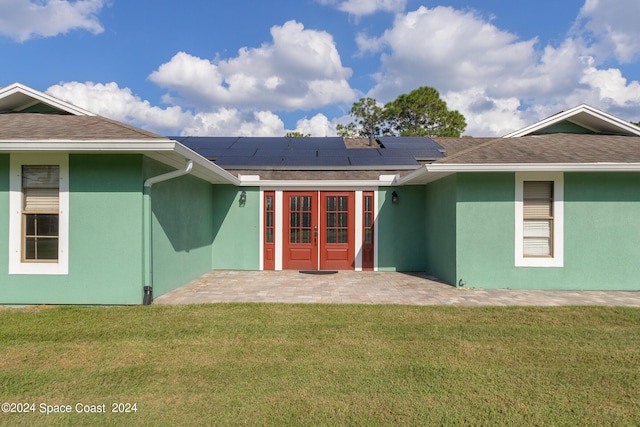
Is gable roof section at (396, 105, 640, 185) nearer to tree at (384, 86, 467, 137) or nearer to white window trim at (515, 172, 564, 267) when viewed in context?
white window trim at (515, 172, 564, 267)

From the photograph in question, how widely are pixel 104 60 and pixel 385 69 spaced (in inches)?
616

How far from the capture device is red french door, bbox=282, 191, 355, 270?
9.11m

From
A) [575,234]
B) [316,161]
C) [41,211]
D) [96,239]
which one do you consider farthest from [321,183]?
[41,211]

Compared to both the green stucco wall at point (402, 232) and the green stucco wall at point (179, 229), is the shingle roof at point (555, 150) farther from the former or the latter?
the green stucco wall at point (179, 229)

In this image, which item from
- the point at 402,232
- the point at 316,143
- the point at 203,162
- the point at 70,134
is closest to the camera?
the point at 70,134

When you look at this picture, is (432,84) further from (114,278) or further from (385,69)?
(114,278)

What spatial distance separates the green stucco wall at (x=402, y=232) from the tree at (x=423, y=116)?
18091 millimetres

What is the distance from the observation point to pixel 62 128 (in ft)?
18.6

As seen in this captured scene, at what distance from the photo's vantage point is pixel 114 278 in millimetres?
5406

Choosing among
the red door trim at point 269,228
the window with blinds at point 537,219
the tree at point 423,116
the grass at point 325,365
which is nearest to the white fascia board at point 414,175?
the window with blinds at point 537,219

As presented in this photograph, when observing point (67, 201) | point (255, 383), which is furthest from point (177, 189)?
point (255, 383)

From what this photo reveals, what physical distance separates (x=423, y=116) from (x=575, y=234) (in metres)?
21.6

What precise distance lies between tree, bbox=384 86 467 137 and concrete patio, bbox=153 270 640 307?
20589mm

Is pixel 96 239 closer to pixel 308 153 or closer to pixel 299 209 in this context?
pixel 299 209
